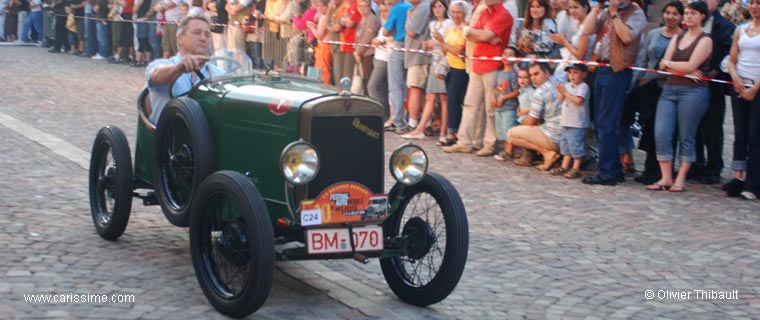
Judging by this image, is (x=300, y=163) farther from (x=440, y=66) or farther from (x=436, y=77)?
(x=436, y=77)

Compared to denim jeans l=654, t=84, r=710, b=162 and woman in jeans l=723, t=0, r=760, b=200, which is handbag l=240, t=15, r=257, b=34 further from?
woman in jeans l=723, t=0, r=760, b=200

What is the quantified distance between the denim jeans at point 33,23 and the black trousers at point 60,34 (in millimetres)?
3204

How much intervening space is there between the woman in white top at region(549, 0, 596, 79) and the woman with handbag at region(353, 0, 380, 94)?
12.9 feet

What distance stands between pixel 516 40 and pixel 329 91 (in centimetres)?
650

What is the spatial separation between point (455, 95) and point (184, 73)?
253 inches

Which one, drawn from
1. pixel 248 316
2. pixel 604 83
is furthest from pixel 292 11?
pixel 248 316

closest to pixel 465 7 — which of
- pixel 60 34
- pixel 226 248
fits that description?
pixel 226 248

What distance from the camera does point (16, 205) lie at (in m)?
8.89

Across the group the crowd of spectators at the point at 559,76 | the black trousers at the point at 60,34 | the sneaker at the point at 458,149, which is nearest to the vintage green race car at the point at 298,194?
the crowd of spectators at the point at 559,76

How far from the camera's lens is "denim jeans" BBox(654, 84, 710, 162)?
1066 cm

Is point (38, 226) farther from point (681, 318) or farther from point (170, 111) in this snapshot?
point (681, 318)

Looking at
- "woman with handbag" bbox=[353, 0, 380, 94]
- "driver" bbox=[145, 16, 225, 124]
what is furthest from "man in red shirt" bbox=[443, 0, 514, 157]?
"driver" bbox=[145, 16, 225, 124]

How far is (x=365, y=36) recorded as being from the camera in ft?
51.1

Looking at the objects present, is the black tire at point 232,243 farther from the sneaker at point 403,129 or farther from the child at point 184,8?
the child at point 184,8
